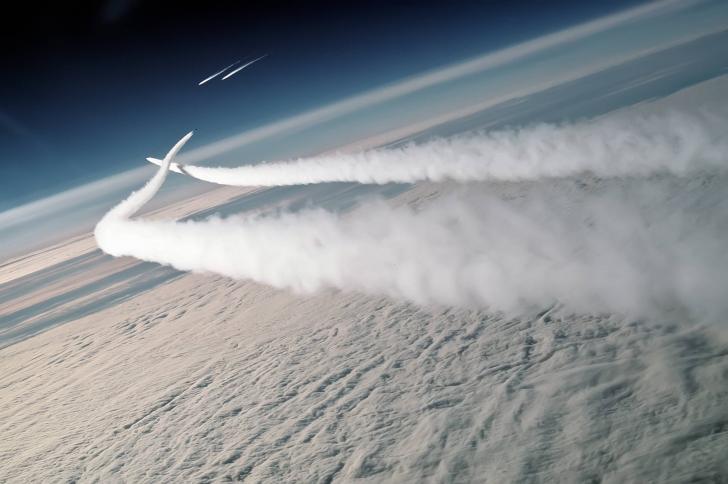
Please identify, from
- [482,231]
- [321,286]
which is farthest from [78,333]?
[482,231]

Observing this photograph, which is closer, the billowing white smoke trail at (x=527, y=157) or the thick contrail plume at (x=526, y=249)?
the thick contrail plume at (x=526, y=249)

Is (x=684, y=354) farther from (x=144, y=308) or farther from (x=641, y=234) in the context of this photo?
(x=144, y=308)

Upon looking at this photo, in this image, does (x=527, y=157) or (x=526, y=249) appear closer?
(x=526, y=249)

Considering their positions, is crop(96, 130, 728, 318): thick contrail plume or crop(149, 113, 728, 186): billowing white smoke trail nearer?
crop(96, 130, 728, 318): thick contrail plume

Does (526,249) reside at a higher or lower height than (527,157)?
lower
